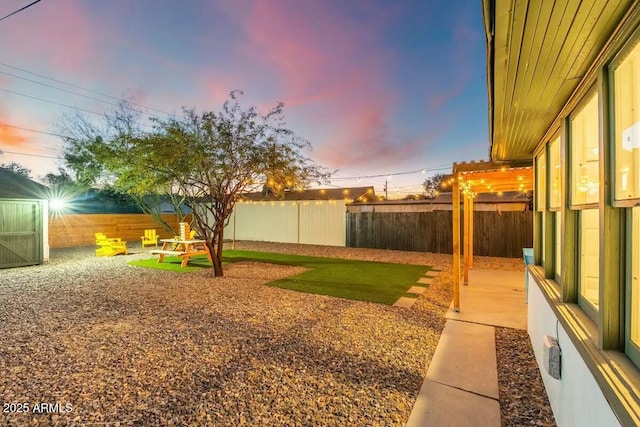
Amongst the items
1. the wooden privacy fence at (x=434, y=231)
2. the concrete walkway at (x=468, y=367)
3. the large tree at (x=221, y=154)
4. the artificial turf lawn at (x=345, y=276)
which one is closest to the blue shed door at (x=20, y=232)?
the artificial turf lawn at (x=345, y=276)

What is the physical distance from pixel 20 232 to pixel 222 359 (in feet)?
31.2

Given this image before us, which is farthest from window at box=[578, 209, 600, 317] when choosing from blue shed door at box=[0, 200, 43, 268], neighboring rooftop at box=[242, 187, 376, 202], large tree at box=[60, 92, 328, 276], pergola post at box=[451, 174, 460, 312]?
neighboring rooftop at box=[242, 187, 376, 202]

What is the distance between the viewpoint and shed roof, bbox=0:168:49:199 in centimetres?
813

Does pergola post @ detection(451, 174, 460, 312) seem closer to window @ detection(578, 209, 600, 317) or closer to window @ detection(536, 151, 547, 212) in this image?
window @ detection(536, 151, 547, 212)

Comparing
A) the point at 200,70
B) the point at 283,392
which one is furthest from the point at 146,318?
the point at 200,70

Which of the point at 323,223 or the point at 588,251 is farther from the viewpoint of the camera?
the point at 323,223

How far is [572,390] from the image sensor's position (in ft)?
5.40

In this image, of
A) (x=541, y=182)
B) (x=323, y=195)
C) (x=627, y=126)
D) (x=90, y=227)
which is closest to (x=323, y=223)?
(x=323, y=195)

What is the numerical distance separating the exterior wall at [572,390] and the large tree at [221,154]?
5.87 meters

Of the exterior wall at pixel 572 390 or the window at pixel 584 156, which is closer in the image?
the exterior wall at pixel 572 390

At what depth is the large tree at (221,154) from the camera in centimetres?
623

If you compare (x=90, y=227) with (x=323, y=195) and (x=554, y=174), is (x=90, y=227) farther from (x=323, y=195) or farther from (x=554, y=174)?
(x=554, y=174)

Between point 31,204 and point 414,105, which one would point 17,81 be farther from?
point 414,105

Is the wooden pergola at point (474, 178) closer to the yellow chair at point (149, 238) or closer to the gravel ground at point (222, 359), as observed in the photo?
the gravel ground at point (222, 359)
